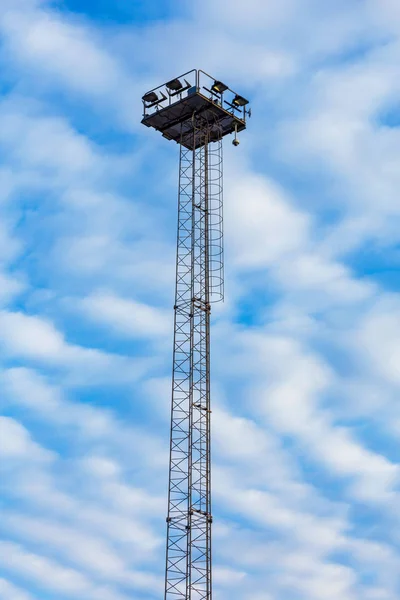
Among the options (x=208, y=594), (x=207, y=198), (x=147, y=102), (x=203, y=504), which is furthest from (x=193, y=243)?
(x=208, y=594)

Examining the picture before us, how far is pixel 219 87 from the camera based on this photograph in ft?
378

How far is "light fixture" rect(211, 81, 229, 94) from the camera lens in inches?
4518

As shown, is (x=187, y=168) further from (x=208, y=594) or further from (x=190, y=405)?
(x=208, y=594)

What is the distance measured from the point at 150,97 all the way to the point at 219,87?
20.1 ft

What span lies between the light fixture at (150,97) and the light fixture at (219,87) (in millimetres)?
5130

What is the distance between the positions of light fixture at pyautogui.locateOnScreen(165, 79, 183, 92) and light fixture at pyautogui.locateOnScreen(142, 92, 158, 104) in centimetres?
176

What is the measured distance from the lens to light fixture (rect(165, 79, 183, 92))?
114044mm

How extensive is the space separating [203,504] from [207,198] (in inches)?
1070

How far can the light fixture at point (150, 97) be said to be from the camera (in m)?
116

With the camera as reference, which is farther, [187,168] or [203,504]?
[187,168]

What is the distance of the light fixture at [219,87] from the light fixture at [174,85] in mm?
2908

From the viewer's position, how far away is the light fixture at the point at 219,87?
376 ft

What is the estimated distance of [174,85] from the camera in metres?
114

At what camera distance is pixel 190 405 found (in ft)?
359
